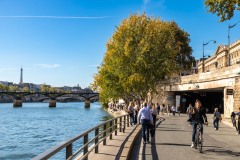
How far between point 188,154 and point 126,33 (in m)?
35.0

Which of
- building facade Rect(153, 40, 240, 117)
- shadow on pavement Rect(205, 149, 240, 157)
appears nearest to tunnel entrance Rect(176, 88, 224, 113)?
building facade Rect(153, 40, 240, 117)

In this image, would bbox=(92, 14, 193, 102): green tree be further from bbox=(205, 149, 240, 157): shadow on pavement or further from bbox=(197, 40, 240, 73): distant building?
bbox=(205, 149, 240, 157): shadow on pavement

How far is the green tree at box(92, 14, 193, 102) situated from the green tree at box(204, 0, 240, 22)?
24568 mm

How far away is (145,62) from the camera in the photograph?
44938 mm

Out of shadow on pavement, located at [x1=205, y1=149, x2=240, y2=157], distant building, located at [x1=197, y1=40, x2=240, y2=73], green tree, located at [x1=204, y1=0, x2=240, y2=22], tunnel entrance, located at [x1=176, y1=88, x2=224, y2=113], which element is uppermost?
distant building, located at [x1=197, y1=40, x2=240, y2=73]

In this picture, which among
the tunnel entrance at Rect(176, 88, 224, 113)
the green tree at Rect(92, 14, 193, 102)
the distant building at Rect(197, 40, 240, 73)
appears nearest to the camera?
the green tree at Rect(92, 14, 193, 102)

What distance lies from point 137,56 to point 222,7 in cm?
2678

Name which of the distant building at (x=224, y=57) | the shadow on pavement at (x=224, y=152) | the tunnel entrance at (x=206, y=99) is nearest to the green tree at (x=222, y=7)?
the shadow on pavement at (x=224, y=152)

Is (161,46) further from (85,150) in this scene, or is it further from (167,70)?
(85,150)

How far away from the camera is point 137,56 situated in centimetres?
4550

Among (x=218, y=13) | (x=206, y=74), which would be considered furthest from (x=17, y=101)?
(x=218, y=13)

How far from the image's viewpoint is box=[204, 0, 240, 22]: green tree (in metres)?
18.6

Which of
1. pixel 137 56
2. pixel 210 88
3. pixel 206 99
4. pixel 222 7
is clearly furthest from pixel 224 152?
pixel 206 99

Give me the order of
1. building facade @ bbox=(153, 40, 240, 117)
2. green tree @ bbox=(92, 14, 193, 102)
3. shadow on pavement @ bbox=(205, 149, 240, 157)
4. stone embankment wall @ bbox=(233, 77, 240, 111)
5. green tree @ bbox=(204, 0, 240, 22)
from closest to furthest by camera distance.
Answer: shadow on pavement @ bbox=(205, 149, 240, 157) → green tree @ bbox=(204, 0, 240, 22) → stone embankment wall @ bbox=(233, 77, 240, 111) → building facade @ bbox=(153, 40, 240, 117) → green tree @ bbox=(92, 14, 193, 102)
